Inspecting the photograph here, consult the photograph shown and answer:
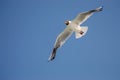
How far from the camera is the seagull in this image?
6617 mm

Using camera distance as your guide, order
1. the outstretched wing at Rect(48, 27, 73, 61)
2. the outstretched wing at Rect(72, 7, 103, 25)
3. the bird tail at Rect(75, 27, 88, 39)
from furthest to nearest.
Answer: the outstretched wing at Rect(48, 27, 73, 61) < the outstretched wing at Rect(72, 7, 103, 25) < the bird tail at Rect(75, 27, 88, 39)

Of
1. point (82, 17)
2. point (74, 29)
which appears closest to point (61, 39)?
point (74, 29)

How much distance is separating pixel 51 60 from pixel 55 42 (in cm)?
30

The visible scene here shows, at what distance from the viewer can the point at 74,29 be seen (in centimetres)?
684

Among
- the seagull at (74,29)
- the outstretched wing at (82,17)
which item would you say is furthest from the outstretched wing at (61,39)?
the outstretched wing at (82,17)

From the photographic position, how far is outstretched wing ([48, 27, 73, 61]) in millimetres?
6988

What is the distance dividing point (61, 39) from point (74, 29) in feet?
1.15

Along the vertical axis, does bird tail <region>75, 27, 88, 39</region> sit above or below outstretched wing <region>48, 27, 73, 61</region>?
below

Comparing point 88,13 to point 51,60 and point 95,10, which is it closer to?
point 95,10

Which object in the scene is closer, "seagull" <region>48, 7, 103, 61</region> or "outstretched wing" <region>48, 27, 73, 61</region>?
"seagull" <region>48, 7, 103, 61</region>

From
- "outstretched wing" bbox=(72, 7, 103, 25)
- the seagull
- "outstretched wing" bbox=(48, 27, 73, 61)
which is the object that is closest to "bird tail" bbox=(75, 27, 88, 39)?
the seagull

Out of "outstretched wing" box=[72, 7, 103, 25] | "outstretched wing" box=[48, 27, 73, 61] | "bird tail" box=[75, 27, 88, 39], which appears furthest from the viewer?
"outstretched wing" box=[48, 27, 73, 61]

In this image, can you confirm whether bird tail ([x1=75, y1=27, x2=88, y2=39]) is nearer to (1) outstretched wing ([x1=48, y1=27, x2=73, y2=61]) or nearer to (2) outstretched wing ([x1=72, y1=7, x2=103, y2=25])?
(2) outstretched wing ([x1=72, y1=7, x2=103, y2=25])

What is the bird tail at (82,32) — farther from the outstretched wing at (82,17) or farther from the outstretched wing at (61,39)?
the outstretched wing at (61,39)
